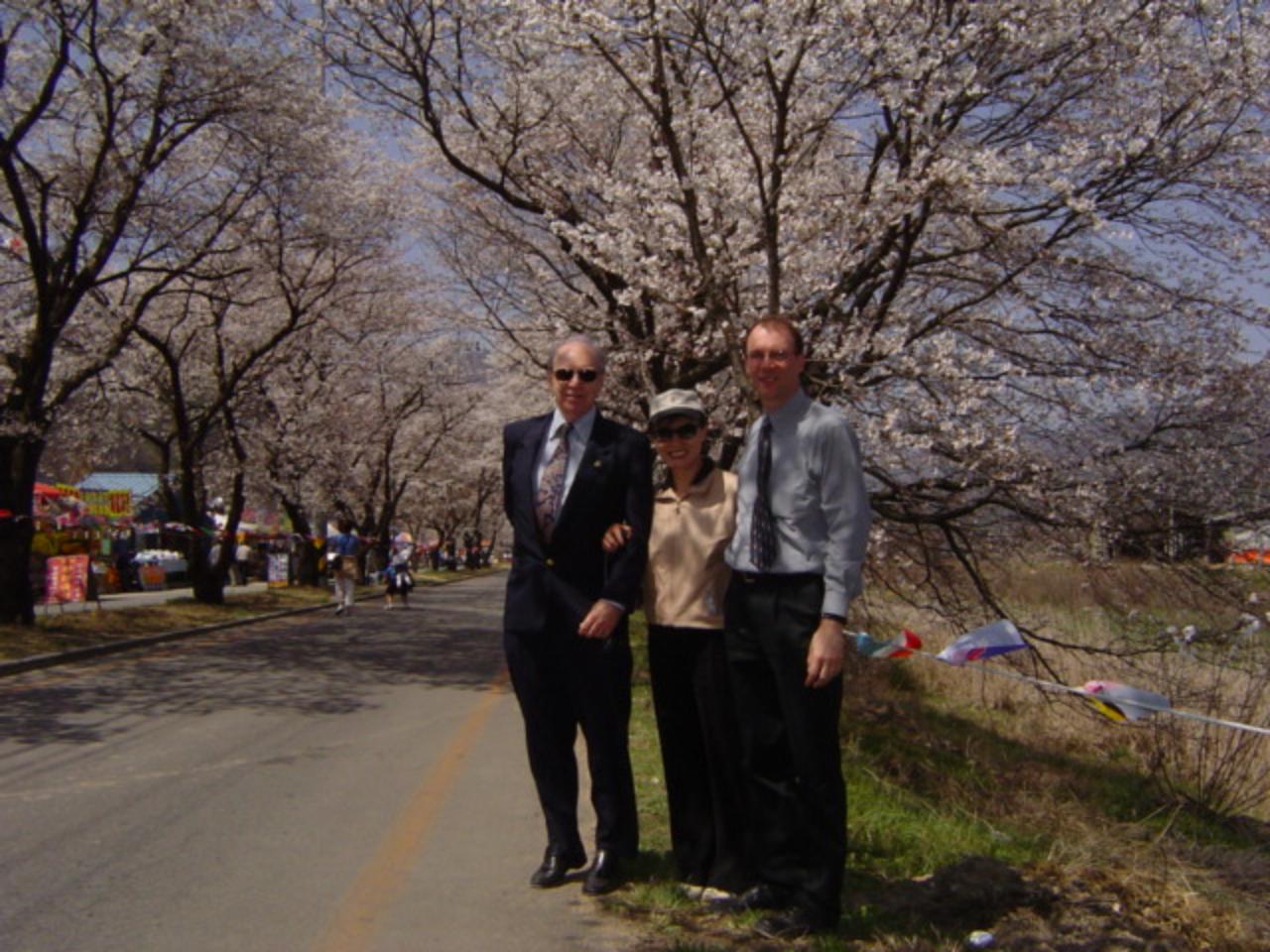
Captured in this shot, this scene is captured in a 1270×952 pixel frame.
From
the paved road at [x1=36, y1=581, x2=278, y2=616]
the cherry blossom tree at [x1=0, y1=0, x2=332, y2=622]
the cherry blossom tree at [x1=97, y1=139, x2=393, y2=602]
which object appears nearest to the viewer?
the cherry blossom tree at [x1=0, y1=0, x2=332, y2=622]

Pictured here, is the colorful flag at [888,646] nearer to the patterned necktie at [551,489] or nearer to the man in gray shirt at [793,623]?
the man in gray shirt at [793,623]

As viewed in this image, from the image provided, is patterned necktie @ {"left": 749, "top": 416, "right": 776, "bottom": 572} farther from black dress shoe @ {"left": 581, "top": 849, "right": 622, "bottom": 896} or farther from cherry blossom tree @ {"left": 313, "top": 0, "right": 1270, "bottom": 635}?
cherry blossom tree @ {"left": 313, "top": 0, "right": 1270, "bottom": 635}

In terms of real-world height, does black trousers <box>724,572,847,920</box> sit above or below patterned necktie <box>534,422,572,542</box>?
below

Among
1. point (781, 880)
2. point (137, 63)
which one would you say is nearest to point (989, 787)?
point (781, 880)

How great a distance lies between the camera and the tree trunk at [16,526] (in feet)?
50.3

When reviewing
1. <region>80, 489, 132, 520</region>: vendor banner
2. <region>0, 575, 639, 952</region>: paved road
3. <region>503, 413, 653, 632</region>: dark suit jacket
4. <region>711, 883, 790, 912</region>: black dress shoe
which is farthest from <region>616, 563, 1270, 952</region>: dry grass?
<region>80, 489, 132, 520</region>: vendor banner

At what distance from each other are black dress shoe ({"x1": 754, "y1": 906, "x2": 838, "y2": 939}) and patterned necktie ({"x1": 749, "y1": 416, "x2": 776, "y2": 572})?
3.84ft

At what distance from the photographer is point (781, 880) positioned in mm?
4137

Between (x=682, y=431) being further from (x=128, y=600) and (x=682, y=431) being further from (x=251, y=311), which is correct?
(x=128, y=600)

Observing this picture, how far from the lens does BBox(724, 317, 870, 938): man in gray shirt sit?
12.9 ft

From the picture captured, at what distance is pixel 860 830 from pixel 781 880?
135 cm

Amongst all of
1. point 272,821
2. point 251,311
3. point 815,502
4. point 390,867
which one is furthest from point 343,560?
point 815,502

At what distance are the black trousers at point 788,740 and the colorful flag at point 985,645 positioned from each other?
72cm

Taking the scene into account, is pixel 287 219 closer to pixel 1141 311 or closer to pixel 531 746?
pixel 1141 311
